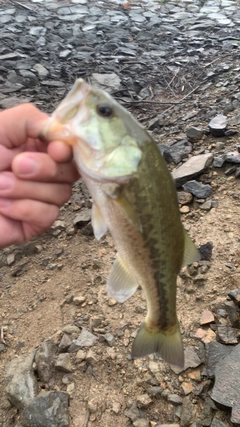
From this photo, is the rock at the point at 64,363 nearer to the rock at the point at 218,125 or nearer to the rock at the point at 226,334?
the rock at the point at 226,334

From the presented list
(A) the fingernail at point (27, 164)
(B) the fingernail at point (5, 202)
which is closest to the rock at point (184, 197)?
(B) the fingernail at point (5, 202)

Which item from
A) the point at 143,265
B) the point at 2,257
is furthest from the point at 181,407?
the point at 2,257

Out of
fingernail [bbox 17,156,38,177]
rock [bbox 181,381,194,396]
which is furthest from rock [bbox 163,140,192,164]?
fingernail [bbox 17,156,38,177]

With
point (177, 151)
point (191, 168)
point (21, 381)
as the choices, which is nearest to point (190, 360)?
point (21, 381)

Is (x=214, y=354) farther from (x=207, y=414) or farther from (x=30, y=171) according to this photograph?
(x=30, y=171)

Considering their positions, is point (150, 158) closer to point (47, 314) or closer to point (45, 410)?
point (45, 410)

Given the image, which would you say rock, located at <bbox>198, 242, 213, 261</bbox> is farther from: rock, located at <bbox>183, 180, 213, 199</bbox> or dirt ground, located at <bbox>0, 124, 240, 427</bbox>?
rock, located at <bbox>183, 180, 213, 199</bbox>
